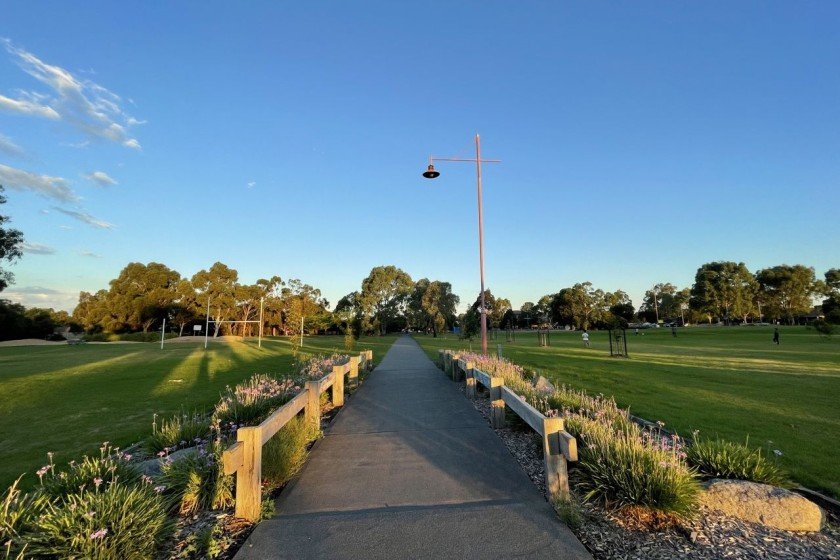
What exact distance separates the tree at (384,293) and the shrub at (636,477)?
6772cm

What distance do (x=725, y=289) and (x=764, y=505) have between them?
93.0 metres

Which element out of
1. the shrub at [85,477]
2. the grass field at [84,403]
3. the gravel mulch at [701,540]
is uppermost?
the shrub at [85,477]

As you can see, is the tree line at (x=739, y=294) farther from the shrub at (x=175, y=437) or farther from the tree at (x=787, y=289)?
the shrub at (x=175, y=437)

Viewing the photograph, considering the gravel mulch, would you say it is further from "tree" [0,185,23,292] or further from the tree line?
the tree line

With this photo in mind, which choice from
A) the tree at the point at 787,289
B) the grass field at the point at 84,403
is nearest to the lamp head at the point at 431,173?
the grass field at the point at 84,403

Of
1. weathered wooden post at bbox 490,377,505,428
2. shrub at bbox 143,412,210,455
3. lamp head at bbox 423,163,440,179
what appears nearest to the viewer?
shrub at bbox 143,412,210,455

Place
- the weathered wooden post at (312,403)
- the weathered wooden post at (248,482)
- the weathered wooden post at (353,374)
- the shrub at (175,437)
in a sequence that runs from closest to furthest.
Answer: the weathered wooden post at (248,482)
the shrub at (175,437)
the weathered wooden post at (312,403)
the weathered wooden post at (353,374)

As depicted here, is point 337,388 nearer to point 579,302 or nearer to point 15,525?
point 15,525

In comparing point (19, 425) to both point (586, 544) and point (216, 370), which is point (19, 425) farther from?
point (586, 544)

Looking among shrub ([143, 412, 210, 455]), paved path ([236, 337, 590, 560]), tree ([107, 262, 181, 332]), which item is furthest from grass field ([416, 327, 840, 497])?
tree ([107, 262, 181, 332])

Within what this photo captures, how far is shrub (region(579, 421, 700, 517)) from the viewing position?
3.42 meters

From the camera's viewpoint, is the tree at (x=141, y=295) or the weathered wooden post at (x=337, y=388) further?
the tree at (x=141, y=295)

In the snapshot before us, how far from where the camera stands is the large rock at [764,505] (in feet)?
11.0

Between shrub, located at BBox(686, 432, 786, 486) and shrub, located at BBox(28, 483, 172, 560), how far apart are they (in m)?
4.66
